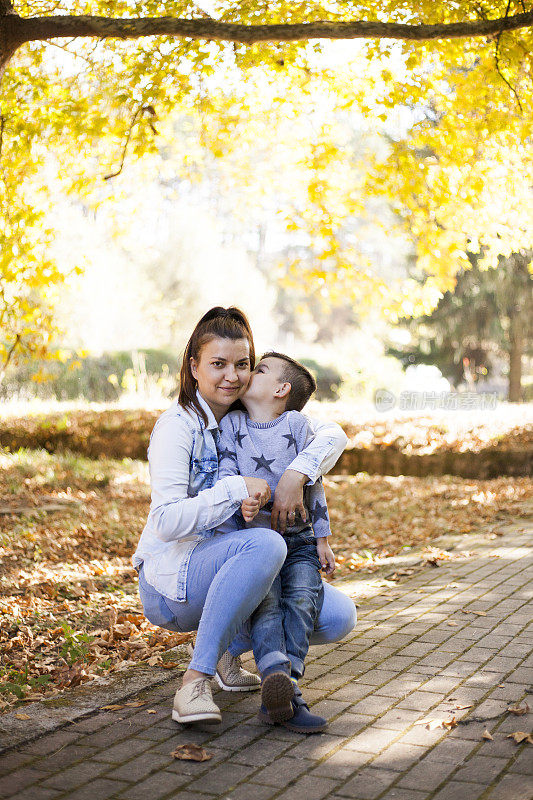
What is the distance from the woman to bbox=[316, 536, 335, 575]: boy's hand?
0.37 ft

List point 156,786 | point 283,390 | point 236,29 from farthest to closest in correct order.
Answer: point 236,29
point 283,390
point 156,786

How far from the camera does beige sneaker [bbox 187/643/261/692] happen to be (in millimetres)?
3502

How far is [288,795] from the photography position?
254cm

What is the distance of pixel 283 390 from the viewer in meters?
3.57

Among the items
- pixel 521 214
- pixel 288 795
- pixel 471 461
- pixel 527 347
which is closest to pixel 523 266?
pixel 527 347

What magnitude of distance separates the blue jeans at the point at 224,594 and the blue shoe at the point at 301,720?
0.31 meters

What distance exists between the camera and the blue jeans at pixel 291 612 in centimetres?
306

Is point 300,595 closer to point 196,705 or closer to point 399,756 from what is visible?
point 196,705

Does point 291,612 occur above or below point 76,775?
above

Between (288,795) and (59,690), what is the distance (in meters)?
1.48

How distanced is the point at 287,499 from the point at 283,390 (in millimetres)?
509

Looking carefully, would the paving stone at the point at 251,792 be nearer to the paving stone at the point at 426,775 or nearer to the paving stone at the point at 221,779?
the paving stone at the point at 221,779

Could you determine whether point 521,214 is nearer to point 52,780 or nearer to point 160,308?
point 52,780

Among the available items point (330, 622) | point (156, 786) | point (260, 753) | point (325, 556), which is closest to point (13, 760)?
point (156, 786)
